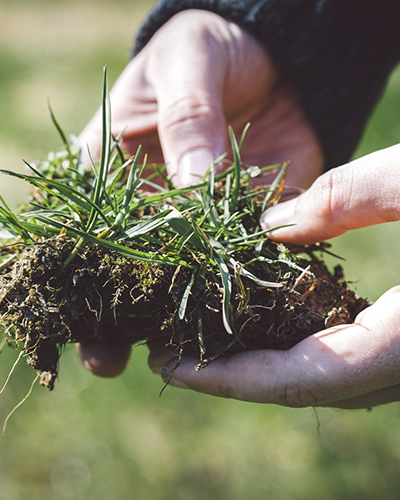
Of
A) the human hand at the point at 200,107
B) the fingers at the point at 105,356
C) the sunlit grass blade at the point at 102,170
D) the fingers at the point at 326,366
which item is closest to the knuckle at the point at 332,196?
the fingers at the point at 326,366

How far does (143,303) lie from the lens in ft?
3.37

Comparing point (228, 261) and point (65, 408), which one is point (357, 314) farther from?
point (65, 408)

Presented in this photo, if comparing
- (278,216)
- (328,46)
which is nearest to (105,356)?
(278,216)

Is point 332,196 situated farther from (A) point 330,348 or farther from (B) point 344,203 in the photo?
(A) point 330,348

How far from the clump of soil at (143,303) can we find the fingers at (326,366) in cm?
5

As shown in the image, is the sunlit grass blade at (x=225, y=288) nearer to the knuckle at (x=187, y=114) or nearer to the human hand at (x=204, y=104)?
the human hand at (x=204, y=104)

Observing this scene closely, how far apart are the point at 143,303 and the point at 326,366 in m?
0.44

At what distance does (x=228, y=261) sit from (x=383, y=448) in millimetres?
1830

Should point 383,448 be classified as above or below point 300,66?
below

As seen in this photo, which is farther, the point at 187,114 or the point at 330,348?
the point at 187,114

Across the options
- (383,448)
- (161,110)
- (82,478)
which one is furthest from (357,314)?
(82,478)

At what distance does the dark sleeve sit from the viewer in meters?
2.10

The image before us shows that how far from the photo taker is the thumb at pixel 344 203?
113 centimetres

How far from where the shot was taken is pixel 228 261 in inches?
40.9
